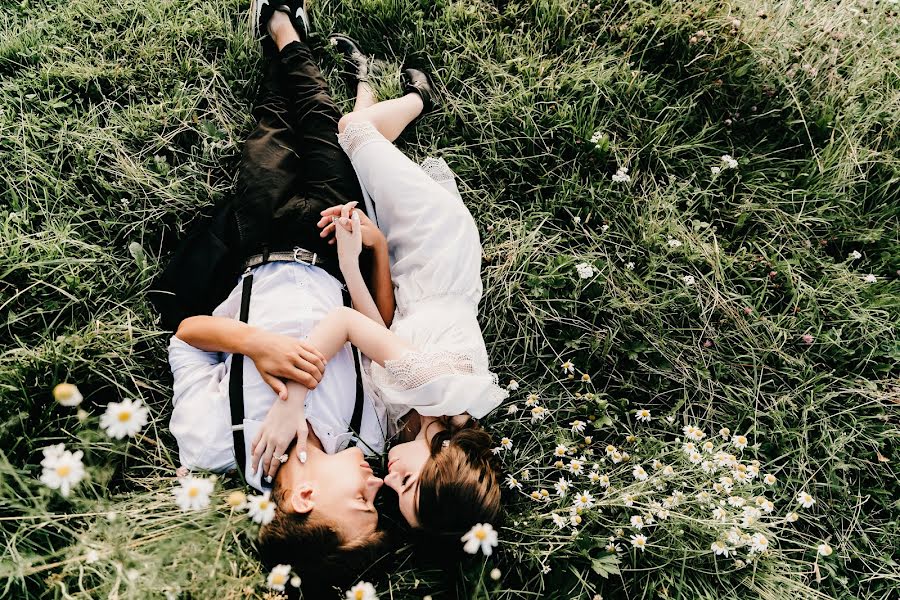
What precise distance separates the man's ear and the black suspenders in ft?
0.88

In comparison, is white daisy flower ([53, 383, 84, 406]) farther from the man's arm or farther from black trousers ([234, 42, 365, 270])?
black trousers ([234, 42, 365, 270])

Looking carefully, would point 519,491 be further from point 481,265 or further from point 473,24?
point 473,24

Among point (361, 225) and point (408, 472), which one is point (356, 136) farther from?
point (408, 472)

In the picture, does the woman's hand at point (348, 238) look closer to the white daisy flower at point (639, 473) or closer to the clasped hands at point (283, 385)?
the clasped hands at point (283, 385)

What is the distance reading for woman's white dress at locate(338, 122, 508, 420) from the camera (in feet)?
7.98

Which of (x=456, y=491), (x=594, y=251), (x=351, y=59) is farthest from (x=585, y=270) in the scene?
(x=351, y=59)

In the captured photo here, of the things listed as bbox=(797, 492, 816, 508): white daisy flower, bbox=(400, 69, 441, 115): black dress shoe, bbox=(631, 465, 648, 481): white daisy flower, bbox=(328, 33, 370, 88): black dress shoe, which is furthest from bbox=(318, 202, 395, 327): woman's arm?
bbox=(797, 492, 816, 508): white daisy flower

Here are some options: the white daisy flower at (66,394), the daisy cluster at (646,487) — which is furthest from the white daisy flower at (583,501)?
the white daisy flower at (66,394)

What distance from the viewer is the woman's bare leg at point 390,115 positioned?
3.11 metres

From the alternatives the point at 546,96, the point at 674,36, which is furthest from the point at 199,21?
the point at 674,36

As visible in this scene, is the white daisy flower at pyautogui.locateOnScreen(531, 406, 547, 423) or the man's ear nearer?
the man's ear

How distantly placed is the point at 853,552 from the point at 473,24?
3716mm

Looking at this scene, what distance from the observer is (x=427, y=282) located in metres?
2.83

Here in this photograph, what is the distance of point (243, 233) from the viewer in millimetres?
2805
